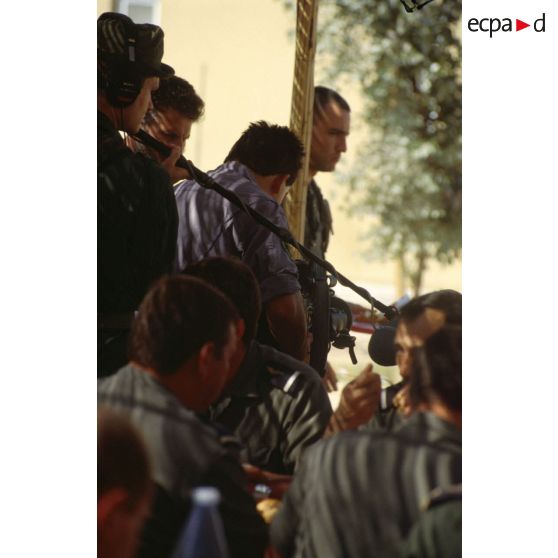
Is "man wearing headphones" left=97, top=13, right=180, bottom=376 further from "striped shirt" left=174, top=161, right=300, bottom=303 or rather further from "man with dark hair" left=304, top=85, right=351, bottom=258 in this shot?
"man with dark hair" left=304, top=85, right=351, bottom=258

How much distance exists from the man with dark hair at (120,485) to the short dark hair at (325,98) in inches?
35.2

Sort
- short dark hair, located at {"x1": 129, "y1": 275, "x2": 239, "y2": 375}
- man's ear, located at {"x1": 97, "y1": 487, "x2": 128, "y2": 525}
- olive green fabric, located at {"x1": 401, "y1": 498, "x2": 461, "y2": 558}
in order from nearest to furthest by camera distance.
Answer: olive green fabric, located at {"x1": 401, "y1": 498, "x2": 461, "y2": 558} → short dark hair, located at {"x1": 129, "y1": 275, "x2": 239, "y2": 375} → man's ear, located at {"x1": 97, "y1": 487, "x2": 128, "y2": 525}

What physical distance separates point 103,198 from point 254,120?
42 centimetres

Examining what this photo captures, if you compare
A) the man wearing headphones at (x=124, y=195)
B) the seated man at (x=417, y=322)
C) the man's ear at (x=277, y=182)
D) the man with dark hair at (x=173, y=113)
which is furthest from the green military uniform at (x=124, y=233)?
the seated man at (x=417, y=322)

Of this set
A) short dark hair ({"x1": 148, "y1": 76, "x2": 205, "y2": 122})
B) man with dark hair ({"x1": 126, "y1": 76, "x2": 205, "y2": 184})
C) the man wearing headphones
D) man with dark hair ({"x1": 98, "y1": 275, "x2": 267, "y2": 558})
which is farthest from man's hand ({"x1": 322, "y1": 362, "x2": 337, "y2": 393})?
short dark hair ({"x1": 148, "y1": 76, "x2": 205, "y2": 122})

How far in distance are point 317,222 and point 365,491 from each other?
0.81 meters

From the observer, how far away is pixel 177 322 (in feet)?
7.06

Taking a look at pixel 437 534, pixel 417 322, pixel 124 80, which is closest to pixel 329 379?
pixel 417 322

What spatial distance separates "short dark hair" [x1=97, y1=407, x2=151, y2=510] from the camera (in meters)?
2.09

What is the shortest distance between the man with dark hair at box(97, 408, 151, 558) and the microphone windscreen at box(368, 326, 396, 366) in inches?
22.9
